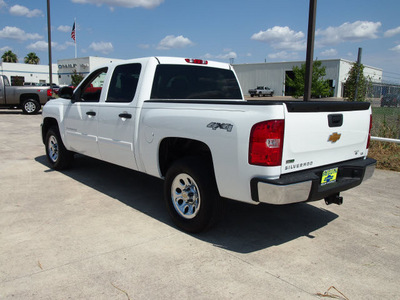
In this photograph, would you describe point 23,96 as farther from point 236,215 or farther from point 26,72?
point 26,72

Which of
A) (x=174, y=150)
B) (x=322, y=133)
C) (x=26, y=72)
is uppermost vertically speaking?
(x=26, y=72)

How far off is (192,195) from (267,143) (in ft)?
3.88

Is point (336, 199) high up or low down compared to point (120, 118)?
down

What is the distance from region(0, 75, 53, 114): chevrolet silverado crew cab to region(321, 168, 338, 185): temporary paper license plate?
17.3m

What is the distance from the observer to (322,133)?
342cm

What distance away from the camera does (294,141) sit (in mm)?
3160

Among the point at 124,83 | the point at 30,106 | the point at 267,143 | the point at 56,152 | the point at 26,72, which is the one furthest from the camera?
the point at 26,72

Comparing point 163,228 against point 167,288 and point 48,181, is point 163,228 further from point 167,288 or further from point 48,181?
point 48,181

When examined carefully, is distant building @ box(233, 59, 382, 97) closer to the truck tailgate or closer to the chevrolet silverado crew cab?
the chevrolet silverado crew cab

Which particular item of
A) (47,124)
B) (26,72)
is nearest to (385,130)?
(47,124)

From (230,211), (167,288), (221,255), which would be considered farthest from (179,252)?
(230,211)

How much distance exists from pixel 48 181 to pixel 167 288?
3935mm

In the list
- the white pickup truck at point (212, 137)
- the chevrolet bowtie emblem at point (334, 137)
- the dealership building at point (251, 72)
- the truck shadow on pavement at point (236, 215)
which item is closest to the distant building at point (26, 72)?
the dealership building at point (251, 72)

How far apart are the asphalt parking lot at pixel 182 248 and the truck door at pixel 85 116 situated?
715mm
